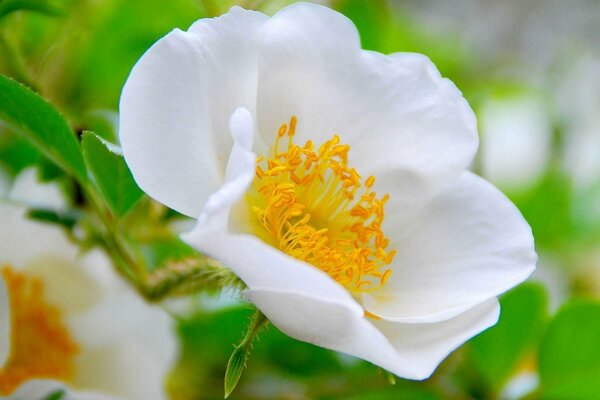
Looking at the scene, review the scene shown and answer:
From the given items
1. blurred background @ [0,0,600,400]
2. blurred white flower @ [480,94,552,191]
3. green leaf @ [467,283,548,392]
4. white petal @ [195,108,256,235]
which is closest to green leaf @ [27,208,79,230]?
blurred background @ [0,0,600,400]

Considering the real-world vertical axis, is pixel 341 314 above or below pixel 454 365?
above

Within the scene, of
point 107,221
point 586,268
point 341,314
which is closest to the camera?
point 341,314

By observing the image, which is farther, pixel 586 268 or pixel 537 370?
pixel 586 268

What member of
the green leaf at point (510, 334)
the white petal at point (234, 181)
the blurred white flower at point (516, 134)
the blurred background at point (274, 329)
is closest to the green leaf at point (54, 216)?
the blurred background at point (274, 329)

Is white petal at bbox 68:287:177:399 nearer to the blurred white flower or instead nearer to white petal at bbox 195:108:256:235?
white petal at bbox 195:108:256:235

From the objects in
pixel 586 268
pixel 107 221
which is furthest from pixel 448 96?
pixel 586 268

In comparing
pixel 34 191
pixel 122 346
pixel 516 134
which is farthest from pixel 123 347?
pixel 516 134

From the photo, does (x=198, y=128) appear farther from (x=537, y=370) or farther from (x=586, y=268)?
(x=586, y=268)
